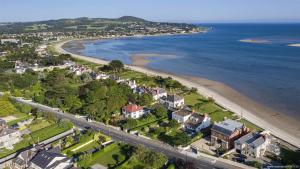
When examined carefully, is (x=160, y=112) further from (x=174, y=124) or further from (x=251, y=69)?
(x=251, y=69)

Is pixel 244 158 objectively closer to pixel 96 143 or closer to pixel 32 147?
pixel 96 143

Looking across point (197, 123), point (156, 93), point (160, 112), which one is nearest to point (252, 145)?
point (197, 123)

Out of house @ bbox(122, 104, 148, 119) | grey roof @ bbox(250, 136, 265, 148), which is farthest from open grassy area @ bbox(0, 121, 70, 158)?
grey roof @ bbox(250, 136, 265, 148)

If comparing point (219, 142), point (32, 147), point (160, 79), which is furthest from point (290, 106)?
point (32, 147)

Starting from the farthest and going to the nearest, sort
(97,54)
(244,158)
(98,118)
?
(97,54) < (98,118) < (244,158)

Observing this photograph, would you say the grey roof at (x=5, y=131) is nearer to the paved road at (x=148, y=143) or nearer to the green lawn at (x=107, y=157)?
the paved road at (x=148, y=143)

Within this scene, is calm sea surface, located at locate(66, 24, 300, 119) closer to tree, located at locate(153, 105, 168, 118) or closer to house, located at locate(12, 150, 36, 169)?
tree, located at locate(153, 105, 168, 118)

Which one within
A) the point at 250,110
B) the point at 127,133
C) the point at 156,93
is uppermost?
the point at 156,93
